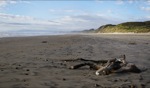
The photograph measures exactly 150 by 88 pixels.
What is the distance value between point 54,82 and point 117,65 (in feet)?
8.47

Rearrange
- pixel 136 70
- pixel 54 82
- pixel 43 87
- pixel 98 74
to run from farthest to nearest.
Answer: pixel 136 70, pixel 98 74, pixel 54 82, pixel 43 87

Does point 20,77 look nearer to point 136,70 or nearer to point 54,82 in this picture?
point 54,82

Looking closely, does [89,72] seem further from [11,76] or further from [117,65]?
[11,76]

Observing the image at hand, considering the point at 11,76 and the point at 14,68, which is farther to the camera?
the point at 14,68

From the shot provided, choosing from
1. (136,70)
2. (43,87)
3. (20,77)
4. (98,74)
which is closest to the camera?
(43,87)

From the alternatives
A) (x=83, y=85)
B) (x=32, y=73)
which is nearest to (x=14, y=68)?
(x=32, y=73)

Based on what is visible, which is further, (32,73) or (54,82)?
(32,73)

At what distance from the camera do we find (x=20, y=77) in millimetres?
8125

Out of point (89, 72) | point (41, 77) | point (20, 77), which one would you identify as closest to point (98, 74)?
point (89, 72)

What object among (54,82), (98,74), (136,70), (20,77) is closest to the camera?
(54,82)

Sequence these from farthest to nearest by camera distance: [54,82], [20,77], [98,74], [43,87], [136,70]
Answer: [136,70]
[98,74]
[20,77]
[54,82]
[43,87]

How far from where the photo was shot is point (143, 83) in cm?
770

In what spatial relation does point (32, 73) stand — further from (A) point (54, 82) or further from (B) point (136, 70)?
(B) point (136, 70)

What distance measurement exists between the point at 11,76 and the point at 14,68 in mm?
1490
